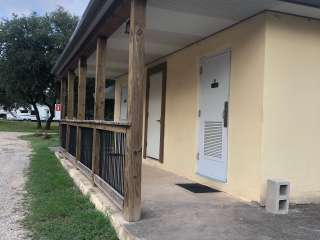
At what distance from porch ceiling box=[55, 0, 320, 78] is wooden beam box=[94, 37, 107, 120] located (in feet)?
1.39

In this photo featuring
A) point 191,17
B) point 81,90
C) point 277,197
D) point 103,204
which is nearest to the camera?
point 277,197

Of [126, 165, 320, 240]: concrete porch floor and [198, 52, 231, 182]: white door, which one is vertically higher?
[198, 52, 231, 182]: white door

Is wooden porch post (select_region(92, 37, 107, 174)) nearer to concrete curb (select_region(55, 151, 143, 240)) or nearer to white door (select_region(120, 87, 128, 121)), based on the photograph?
concrete curb (select_region(55, 151, 143, 240))

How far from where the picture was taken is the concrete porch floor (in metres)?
4.13

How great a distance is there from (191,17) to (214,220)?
2822mm

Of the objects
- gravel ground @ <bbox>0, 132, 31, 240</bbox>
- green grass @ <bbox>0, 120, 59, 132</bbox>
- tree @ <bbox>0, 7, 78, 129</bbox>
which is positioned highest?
tree @ <bbox>0, 7, 78, 129</bbox>

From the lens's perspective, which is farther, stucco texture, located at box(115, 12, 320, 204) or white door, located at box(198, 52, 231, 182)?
white door, located at box(198, 52, 231, 182)

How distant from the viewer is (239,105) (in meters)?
6.00

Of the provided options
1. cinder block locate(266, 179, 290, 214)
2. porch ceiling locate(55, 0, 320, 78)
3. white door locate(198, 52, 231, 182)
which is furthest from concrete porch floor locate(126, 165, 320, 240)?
porch ceiling locate(55, 0, 320, 78)

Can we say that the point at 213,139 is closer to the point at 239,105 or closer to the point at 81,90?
the point at 239,105

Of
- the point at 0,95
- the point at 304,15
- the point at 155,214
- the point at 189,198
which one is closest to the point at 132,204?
the point at 155,214

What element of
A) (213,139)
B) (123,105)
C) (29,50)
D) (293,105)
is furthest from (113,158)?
(29,50)

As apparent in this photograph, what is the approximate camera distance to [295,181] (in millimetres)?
5621

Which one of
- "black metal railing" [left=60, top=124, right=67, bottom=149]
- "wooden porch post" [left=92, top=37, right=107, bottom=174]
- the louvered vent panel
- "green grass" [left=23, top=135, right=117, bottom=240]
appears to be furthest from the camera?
"black metal railing" [left=60, top=124, right=67, bottom=149]
